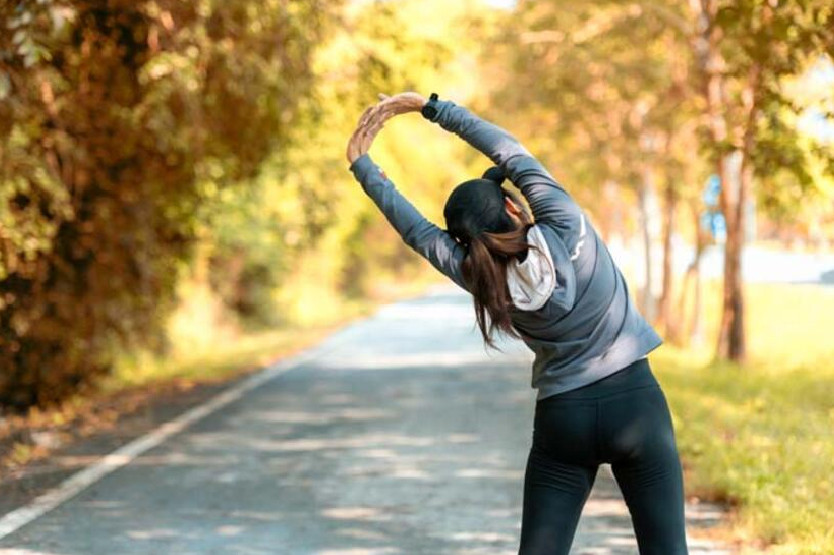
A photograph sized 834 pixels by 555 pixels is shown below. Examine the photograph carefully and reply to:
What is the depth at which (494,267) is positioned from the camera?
3.89 meters

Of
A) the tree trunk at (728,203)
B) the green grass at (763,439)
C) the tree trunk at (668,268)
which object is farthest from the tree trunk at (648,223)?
the tree trunk at (728,203)

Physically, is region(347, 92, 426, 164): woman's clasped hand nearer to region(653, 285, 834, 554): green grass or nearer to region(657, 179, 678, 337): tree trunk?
region(653, 285, 834, 554): green grass

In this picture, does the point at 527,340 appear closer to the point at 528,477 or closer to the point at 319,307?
the point at 528,477

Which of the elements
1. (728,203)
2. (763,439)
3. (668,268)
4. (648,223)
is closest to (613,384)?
(763,439)

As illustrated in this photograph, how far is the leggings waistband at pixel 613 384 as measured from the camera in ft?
12.9

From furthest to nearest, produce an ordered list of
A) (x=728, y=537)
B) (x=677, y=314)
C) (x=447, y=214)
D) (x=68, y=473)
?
(x=677, y=314)
(x=68, y=473)
(x=728, y=537)
(x=447, y=214)

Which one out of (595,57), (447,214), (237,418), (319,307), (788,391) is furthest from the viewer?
(319,307)

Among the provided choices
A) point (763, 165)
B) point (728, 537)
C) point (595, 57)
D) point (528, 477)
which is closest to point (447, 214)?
point (528, 477)

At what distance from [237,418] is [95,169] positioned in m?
3.34

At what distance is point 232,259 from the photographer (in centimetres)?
3020

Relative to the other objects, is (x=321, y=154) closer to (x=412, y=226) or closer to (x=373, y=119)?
(x=373, y=119)

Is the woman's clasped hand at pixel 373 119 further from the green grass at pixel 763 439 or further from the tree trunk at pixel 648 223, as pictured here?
the tree trunk at pixel 648 223

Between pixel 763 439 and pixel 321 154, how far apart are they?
1471cm

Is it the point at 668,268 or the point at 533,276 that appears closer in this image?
the point at 533,276
